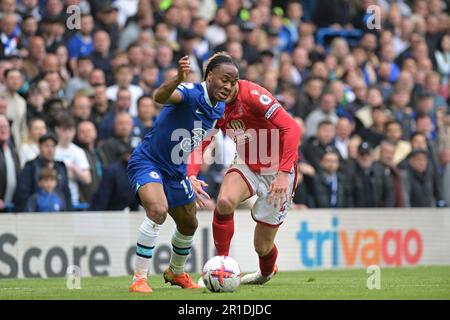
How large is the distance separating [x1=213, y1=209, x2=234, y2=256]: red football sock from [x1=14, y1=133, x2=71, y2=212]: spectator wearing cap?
489 centimetres

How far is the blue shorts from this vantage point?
36.0 feet

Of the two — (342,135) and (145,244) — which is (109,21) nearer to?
(342,135)

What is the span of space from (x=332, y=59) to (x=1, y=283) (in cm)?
1078

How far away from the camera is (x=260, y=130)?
11.8 metres

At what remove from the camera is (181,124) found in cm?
1106

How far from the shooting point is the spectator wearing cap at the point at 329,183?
1827cm

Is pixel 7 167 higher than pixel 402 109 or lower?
lower

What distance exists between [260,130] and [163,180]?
1.29m

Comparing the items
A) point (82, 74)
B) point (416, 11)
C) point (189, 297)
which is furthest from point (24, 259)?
point (416, 11)

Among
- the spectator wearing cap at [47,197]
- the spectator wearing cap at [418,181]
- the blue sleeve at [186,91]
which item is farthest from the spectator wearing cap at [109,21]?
the blue sleeve at [186,91]

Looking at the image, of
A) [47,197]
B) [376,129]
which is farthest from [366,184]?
[47,197]

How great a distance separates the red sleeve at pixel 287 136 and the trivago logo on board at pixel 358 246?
21.3 ft

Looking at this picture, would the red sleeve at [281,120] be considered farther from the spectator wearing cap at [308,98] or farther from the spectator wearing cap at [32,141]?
the spectator wearing cap at [308,98]

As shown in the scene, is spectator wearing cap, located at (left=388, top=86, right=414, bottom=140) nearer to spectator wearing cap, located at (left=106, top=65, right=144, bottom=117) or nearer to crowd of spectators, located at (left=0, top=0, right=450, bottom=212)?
crowd of spectators, located at (left=0, top=0, right=450, bottom=212)
